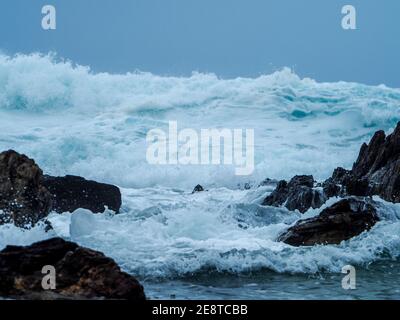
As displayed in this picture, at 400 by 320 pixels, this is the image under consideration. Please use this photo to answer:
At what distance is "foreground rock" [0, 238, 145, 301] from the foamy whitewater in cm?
98

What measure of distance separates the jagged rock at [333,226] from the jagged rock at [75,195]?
12.8ft

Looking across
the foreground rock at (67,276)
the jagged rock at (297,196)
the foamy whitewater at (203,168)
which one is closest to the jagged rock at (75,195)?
the foamy whitewater at (203,168)

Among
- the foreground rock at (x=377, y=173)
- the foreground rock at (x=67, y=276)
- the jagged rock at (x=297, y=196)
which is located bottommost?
the foreground rock at (x=67, y=276)

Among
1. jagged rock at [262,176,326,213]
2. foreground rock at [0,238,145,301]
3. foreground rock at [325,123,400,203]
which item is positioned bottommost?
foreground rock at [0,238,145,301]

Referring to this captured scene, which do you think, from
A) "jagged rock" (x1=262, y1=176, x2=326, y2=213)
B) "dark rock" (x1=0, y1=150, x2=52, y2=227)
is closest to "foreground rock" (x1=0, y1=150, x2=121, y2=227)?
"dark rock" (x1=0, y1=150, x2=52, y2=227)

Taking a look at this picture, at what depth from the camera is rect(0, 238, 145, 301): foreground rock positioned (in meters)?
5.26

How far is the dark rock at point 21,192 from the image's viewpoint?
9336 millimetres

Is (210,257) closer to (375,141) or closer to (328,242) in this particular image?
(328,242)

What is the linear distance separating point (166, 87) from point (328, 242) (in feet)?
90.1

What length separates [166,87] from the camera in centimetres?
3550

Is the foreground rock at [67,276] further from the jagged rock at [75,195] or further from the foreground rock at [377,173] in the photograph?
the foreground rock at [377,173]

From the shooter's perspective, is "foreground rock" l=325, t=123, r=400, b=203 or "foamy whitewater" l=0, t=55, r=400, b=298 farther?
"foreground rock" l=325, t=123, r=400, b=203

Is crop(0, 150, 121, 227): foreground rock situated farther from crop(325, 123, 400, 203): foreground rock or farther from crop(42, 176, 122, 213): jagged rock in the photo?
crop(325, 123, 400, 203): foreground rock
